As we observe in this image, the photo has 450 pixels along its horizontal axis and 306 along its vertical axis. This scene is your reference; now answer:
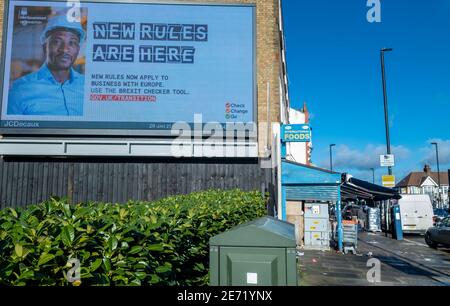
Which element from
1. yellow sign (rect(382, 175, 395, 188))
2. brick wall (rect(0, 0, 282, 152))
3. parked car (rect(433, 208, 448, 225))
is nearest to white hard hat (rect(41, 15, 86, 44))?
brick wall (rect(0, 0, 282, 152))

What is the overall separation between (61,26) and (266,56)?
23.7ft

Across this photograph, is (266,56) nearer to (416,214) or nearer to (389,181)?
(389,181)

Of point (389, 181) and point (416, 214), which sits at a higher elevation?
point (389, 181)

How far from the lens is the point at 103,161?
43.5ft

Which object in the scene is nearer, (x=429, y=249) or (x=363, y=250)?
(x=363, y=250)

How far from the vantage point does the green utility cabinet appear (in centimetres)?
312

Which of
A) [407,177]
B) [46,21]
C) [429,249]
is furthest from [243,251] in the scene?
[407,177]

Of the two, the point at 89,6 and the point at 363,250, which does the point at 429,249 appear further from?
the point at 89,6

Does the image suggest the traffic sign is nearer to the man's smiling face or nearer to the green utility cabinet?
the man's smiling face

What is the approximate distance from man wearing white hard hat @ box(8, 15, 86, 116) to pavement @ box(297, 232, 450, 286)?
8.97m

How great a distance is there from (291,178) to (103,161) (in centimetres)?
715

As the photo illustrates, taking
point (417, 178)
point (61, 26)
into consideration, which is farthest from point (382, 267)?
point (417, 178)

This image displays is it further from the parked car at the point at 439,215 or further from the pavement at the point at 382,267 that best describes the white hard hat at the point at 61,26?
the parked car at the point at 439,215

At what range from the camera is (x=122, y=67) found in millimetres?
13023
